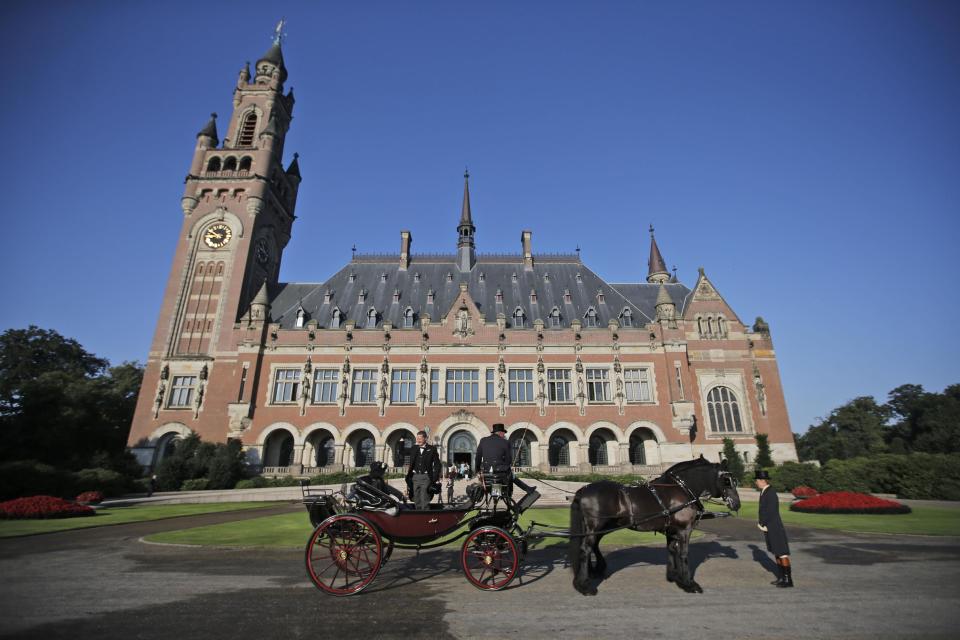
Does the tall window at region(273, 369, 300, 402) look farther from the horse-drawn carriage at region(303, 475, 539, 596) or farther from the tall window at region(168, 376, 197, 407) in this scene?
the horse-drawn carriage at region(303, 475, 539, 596)

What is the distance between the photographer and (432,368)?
34.4 meters

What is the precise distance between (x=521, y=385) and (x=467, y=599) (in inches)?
1099

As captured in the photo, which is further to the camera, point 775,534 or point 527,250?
point 527,250

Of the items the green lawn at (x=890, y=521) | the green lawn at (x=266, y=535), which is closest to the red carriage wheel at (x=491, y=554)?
the green lawn at (x=266, y=535)

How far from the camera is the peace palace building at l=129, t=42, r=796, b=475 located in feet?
107

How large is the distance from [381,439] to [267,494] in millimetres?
9443

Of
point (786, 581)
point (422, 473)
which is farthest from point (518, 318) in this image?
point (786, 581)

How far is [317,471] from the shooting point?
30781 millimetres

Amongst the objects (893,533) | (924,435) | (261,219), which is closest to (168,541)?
(893,533)

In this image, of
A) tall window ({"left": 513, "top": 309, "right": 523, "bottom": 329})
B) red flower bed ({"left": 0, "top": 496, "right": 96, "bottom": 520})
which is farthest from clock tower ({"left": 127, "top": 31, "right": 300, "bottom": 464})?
tall window ({"left": 513, "top": 309, "right": 523, "bottom": 329})

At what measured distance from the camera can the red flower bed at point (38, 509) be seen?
14.2 metres

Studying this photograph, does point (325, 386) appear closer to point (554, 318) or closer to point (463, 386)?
point (463, 386)

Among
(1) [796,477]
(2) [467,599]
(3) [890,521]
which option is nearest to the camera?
(2) [467,599]

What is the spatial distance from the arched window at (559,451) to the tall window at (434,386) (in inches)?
374
